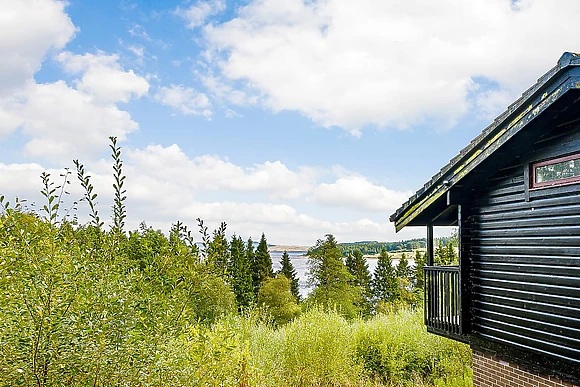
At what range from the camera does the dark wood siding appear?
17.9 ft

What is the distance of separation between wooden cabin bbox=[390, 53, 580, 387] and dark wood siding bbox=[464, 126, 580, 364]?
0.01 metres

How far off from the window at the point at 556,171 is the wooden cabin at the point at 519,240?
12 millimetres

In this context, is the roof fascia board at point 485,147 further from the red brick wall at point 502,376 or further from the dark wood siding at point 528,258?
the red brick wall at point 502,376

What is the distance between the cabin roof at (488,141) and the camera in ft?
16.4

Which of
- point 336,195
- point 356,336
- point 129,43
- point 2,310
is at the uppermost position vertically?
point 129,43

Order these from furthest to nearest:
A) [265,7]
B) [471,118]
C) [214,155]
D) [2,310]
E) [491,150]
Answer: [471,118] < [214,155] < [265,7] < [491,150] < [2,310]

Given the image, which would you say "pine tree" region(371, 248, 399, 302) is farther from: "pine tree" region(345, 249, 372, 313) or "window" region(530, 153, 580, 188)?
"window" region(530, 153, 580, 188)

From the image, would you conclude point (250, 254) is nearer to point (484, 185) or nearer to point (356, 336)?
point (356, 336)

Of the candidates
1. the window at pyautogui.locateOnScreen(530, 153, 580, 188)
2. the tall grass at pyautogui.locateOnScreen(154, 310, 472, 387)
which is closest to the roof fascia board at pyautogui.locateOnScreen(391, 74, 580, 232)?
→ the window at pyautogui.locateOnScreen(530, 153, 580, 188)

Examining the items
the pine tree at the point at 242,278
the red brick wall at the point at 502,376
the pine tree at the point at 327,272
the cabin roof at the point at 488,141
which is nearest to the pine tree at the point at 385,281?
the pine tree at the point at 327,272

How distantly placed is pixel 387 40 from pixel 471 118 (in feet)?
16.6

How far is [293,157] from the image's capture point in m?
17.2

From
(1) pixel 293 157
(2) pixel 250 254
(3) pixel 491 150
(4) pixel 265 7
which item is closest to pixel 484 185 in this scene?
(3) pixel 491 150

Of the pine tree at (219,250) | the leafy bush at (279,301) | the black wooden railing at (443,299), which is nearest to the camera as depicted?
the pine tree at (219,250)
